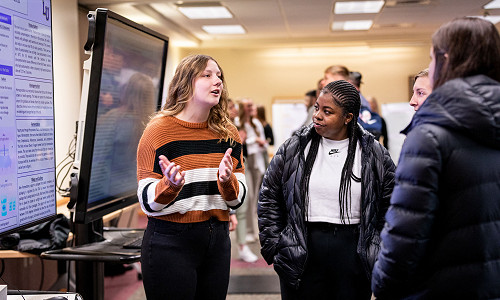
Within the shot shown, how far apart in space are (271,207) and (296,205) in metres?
0.15

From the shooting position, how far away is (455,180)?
130cm

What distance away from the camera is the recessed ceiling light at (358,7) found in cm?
648

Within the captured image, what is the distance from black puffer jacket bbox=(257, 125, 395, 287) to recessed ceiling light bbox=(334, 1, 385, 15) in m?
4.79

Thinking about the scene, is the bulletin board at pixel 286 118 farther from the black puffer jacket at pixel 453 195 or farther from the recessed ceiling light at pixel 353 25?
the black puffer jacket at pixel 453 195

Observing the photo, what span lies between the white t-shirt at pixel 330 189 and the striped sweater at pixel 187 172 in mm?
295

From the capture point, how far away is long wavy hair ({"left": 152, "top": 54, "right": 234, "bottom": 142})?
1979mm

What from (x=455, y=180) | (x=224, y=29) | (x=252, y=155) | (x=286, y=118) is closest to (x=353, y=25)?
(x=224, y=29)

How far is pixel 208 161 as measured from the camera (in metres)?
1.95

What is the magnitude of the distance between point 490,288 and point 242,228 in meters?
3.89

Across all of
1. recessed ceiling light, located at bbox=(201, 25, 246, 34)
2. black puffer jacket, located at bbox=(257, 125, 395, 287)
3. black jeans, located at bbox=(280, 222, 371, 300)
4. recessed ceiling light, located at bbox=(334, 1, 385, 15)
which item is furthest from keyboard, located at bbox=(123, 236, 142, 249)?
recessed ceiling light, located at bbox=(201, 25, 246, 34)

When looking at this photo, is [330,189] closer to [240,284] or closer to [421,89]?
[421,89]

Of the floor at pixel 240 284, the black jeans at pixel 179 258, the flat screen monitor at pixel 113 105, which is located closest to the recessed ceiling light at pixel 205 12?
the floor at pixel 240 284

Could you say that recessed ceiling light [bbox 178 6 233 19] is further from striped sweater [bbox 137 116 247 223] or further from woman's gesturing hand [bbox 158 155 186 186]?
woman's gesturing hand [bbox 158 155 186 186]

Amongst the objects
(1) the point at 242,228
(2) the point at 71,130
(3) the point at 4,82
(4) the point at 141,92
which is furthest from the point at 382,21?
(3) the point at 4,82
